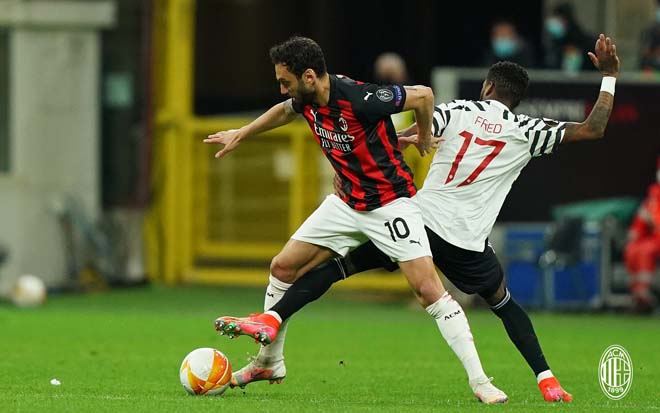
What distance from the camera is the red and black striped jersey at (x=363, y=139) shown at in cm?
889

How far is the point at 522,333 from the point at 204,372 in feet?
6.40

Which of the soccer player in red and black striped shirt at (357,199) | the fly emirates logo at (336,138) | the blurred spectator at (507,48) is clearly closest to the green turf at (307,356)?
the soccer player in red and black striped shirt at (357,199)

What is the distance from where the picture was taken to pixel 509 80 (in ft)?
30.8

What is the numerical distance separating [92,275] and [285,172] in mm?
2740

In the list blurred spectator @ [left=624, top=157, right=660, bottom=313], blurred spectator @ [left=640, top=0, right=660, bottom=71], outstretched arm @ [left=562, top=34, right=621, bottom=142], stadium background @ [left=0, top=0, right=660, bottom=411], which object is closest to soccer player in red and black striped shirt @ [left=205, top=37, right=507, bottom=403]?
outstretched arm @ [left=562, top=34, right=621, bottom=142]

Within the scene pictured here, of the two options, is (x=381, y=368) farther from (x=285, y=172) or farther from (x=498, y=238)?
(x=285, y=172)

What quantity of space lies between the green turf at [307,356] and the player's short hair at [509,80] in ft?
6.13

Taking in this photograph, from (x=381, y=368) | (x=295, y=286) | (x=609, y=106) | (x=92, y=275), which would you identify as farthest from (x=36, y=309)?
(x=609, y=106)

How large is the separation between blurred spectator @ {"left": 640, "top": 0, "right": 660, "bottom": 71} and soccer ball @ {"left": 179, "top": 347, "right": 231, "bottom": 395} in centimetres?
1027

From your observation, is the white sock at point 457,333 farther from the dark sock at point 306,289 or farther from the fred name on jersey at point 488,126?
the fred name on jersey at point 488,126

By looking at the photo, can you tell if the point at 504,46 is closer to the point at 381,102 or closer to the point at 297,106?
the point at 297,106

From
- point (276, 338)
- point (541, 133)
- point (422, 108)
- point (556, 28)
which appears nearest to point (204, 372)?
point (276, 338)

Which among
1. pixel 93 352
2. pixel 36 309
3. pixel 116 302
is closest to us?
pixel 93 352

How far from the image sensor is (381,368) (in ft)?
36.7
